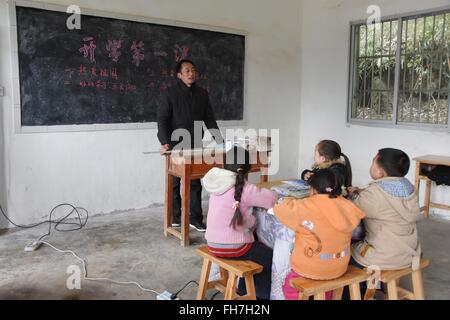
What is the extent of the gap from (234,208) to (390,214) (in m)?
0.81

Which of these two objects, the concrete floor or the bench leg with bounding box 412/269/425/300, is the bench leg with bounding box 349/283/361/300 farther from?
the concrete floor

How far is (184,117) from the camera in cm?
411

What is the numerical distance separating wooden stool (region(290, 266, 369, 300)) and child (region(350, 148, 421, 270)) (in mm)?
126

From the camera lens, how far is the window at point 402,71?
478cm

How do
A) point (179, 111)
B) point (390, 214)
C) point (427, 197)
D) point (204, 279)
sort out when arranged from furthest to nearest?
point (427, 197) → point (179, 111) → point (204, 279) → point (390, 214)

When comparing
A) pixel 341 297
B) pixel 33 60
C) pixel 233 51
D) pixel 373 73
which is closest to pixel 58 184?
pixel 33 60

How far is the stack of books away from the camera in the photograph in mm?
2623

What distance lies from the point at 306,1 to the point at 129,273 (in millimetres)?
4525

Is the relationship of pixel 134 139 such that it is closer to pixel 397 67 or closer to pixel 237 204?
pixel 237 204

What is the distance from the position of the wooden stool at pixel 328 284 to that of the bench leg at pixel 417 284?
14.0 inches

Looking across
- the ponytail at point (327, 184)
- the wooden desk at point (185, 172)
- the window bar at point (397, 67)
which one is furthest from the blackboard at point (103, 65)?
the ponytail at point (327, 184)

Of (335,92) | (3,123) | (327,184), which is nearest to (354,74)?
(335,92)

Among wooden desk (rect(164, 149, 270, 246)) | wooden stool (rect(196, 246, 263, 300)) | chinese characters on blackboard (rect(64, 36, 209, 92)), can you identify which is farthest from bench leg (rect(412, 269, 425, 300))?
chinese characters on blackboard (rect(64, 36, 209, 92))

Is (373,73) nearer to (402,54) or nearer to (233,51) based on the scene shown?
(402,54)
